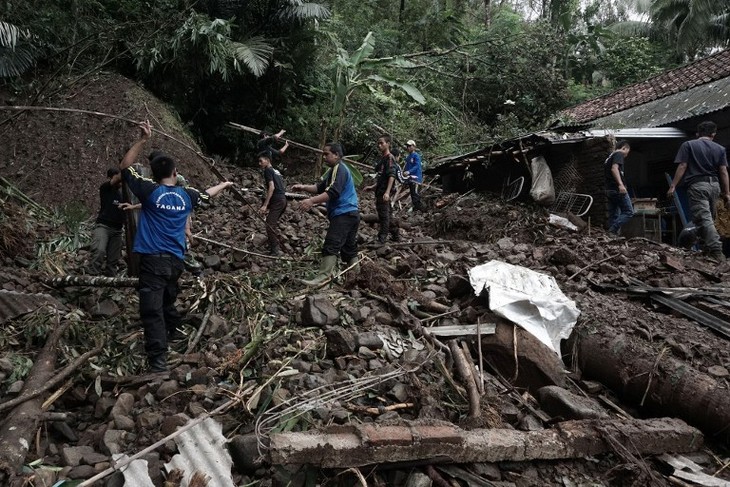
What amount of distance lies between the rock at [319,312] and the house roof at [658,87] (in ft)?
35.8

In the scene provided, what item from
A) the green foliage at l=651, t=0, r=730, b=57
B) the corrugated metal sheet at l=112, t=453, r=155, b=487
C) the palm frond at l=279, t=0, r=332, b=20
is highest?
the green foliage at l=651, t=0, r=730, b=57

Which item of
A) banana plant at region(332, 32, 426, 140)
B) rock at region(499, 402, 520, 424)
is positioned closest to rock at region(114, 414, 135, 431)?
rock at region(499, 402, 520, 424)

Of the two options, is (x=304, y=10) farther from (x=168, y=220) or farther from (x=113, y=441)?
(x=113, y=441)

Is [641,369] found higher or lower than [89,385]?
higher

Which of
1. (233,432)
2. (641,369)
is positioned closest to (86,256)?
(233,432)

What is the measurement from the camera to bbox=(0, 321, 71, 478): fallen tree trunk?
270 cm

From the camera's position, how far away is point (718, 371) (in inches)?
162

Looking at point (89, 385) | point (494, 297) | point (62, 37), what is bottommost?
point (89, 385)

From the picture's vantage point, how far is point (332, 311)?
4.45 meters

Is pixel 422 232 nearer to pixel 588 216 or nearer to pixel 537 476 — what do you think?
pixel 588 216

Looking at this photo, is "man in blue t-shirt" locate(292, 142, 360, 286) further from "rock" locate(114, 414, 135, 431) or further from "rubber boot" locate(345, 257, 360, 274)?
"rock" locate(114, 414, 135, 431)

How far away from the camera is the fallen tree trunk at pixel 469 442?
2697 mm

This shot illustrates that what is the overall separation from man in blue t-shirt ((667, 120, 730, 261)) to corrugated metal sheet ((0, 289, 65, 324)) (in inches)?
279

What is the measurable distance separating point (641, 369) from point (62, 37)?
1047cm
